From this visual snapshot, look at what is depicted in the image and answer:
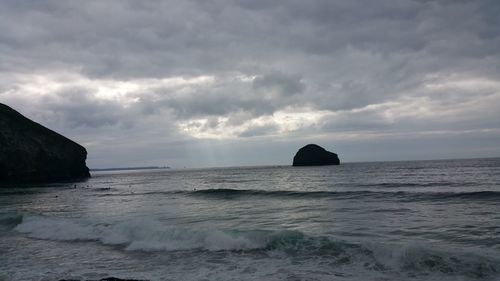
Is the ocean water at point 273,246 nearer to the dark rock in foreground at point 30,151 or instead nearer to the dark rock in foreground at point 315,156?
the dark rock in foreground at point 30,151

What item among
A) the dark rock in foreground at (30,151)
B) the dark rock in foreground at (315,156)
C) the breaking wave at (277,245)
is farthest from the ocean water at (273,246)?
the dark rock in foreground at (315,156)

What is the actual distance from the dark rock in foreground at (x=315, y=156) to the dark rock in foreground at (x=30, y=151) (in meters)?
107

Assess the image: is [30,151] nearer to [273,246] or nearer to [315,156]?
[273,246]

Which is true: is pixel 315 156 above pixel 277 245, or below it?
above

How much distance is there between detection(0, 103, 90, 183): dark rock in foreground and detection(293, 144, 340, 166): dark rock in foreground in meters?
107

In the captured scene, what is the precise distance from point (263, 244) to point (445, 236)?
7762mm

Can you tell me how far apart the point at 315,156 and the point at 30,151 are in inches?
4842

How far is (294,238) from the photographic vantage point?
15.6 m

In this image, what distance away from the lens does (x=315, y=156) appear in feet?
584

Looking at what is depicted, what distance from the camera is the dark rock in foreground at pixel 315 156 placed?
177750mm

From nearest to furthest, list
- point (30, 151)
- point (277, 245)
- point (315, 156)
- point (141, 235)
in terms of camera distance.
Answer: point (277, 245)
point (141, 235)
point (30, 151)
point (315, 156)

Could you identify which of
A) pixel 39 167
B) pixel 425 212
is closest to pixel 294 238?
pixel 425 212

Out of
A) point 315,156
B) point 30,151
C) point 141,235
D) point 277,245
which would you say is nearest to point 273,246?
point 277,245

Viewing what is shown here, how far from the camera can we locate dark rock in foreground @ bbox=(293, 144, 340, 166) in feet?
583
